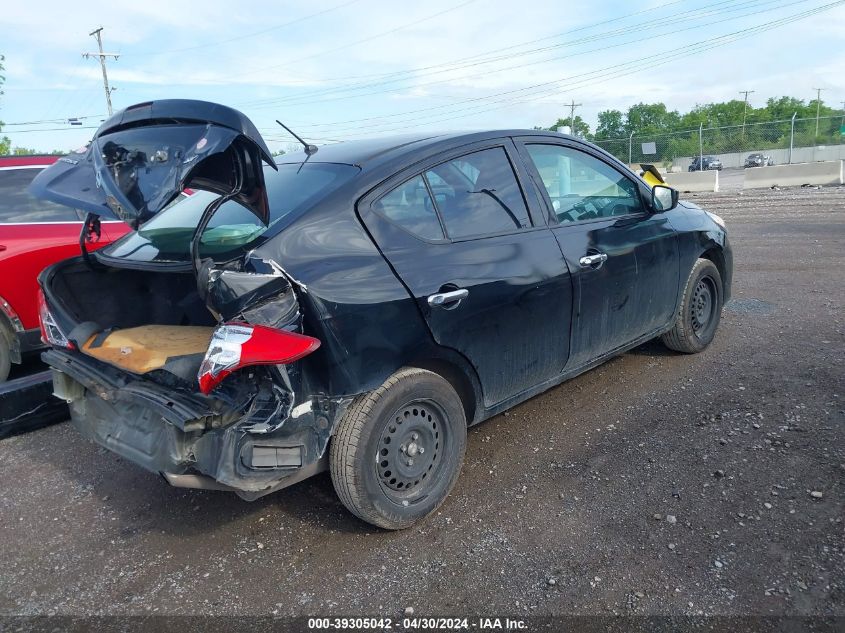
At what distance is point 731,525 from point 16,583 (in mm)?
3165

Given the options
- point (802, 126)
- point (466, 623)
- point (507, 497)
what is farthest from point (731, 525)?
point (802, 126)

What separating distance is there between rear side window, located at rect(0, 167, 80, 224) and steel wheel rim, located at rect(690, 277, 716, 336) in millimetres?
4977

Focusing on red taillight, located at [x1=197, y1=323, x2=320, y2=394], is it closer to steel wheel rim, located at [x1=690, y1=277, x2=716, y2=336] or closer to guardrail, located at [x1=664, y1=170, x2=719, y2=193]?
steel wheel rim, located at [x1=690, y1=277, x2=716, y2=336]

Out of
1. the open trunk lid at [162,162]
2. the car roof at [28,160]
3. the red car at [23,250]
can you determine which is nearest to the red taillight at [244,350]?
the open trunk lid at [162,162]

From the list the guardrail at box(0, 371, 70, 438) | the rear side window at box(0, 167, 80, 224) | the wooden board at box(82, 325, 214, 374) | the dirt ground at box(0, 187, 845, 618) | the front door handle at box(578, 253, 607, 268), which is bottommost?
the dirt ground at box(0, 187, 845, 618)

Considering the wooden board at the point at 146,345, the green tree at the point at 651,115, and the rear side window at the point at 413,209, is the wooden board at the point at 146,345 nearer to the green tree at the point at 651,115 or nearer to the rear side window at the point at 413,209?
the rear side window at the point at 413,209

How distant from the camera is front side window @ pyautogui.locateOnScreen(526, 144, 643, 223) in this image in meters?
3.84

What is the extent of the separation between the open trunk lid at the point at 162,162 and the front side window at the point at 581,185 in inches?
68.3

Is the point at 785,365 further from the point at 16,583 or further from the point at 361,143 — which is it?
the point at 16,583

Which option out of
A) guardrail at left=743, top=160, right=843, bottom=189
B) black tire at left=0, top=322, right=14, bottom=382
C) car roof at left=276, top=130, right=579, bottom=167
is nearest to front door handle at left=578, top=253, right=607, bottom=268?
car roof at left=276, top=130, right=579, bottom=167

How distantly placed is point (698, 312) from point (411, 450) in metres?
3.04

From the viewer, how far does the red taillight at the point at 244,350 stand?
2432 mm

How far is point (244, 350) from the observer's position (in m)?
2.43

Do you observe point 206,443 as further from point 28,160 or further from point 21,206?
point 28,160
